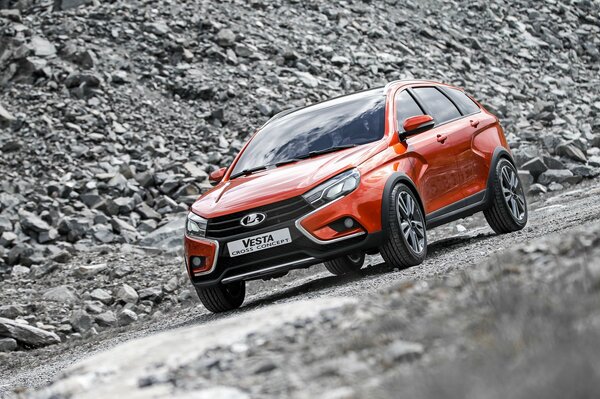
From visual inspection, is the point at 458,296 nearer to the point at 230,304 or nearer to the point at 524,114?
the point at 230,304

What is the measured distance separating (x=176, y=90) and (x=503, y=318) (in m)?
21.5

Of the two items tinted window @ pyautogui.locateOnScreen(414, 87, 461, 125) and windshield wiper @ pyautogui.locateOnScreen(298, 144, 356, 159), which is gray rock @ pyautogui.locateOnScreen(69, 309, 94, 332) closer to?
windshield wiper @ pyautogui.locateOnScreen(298, 144, 356, 159)

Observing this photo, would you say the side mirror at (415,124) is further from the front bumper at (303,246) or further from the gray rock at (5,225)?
the gray rock at (5,225)

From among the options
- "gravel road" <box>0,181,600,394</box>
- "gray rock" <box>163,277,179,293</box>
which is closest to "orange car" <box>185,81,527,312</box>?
"gravel road" <box>0,181,600,394</box>

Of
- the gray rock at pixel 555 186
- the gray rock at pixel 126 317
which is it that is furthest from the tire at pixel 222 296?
the gray rock at pixel 555 186

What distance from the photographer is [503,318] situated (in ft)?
11.2

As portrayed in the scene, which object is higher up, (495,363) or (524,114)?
(495,363)

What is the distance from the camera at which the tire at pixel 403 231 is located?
833cm

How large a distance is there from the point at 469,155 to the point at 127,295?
17.3ft

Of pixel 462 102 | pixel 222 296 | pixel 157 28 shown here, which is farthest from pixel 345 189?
pixel 157 28

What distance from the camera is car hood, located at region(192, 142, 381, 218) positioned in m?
→ 8.23

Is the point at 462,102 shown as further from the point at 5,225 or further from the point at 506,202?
the point at 5,225

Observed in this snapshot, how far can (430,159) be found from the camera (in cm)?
→ 931

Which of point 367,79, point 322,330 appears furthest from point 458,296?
point 367,79
